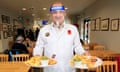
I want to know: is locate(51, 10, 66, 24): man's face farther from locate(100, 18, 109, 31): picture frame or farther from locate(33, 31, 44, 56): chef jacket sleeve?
locate(100, 18, 109, 31): picture frame

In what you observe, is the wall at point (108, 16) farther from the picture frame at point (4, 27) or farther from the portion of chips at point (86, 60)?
the picture frame at point (4, 27)

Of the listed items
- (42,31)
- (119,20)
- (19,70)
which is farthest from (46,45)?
(119,20)

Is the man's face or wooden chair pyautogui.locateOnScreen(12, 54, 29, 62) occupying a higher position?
the man's face

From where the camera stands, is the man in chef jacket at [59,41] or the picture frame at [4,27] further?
the picture frame at [4,27]

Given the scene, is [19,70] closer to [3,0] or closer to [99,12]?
[3,0]

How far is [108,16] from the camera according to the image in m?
6.18

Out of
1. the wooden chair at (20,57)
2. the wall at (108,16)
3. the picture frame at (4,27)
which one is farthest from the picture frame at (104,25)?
the picture frame at (4,27)

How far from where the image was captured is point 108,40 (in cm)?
615

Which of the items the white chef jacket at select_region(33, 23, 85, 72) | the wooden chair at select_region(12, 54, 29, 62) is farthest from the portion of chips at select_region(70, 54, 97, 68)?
the wooden chair at select_region(12, 54, 29, 62)

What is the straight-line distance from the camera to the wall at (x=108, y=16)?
5359 mm

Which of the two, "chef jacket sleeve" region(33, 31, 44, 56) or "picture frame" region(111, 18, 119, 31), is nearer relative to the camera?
"chef jacket sleeve" region(33, 31, 44, 56)

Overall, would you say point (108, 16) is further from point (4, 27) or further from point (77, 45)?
point (4, 27)

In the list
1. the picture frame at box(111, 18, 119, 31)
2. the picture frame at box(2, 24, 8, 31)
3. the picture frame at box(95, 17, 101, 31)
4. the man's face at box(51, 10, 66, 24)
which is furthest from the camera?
the picture frame at box(2, 24, 8, 31)

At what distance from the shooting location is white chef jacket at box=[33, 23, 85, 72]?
75.5 inches
